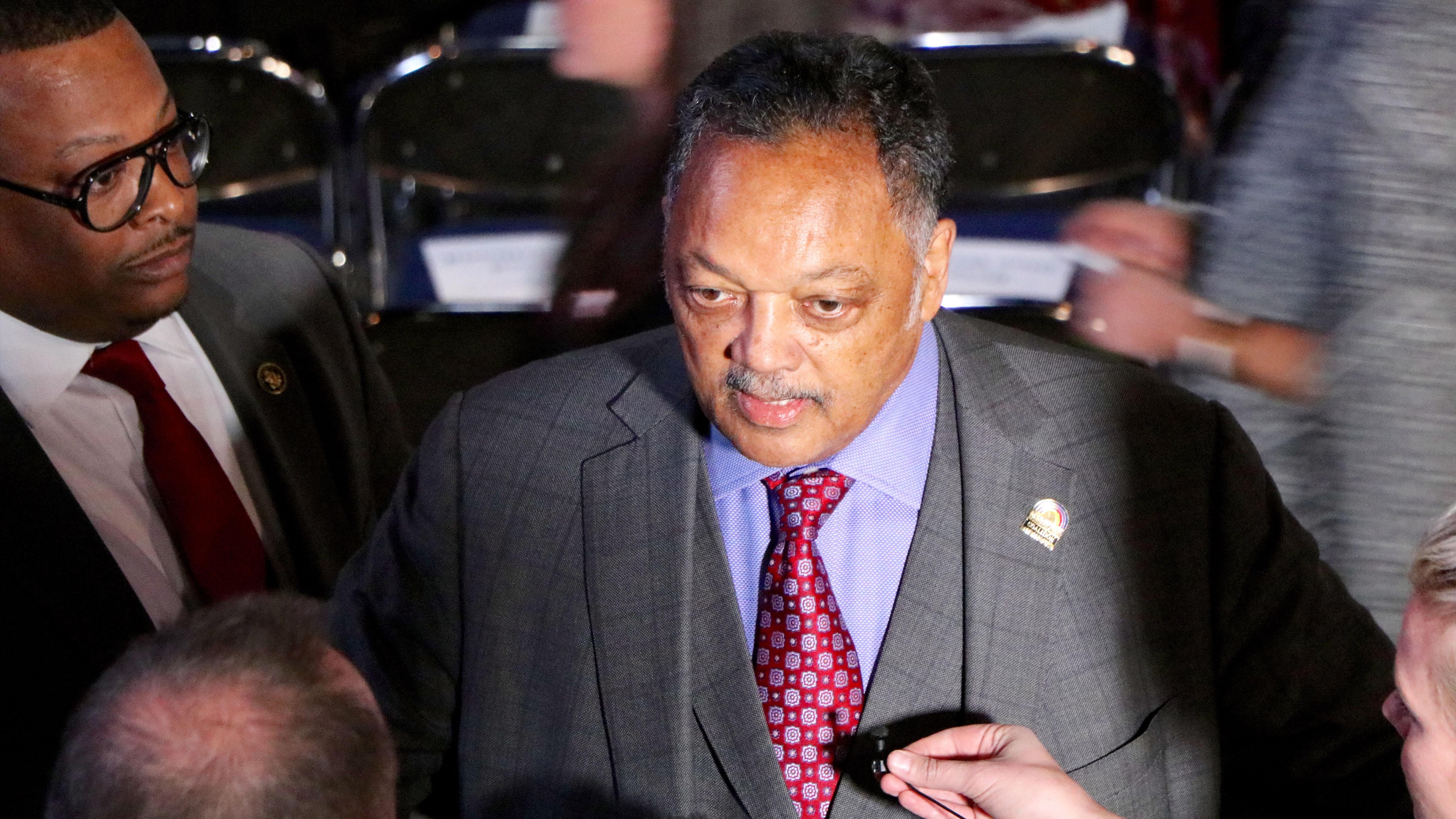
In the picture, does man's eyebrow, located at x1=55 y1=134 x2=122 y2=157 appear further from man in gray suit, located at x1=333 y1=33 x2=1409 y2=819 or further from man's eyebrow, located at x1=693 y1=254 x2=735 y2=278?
man's eyebrow, located at x1=693 y1=254 x2=735 y2=278

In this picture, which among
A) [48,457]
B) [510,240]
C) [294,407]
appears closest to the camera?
[48,457]

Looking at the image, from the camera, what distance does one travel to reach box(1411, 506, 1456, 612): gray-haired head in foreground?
1.11 m

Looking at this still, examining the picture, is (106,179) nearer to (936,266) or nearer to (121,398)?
(121,398)

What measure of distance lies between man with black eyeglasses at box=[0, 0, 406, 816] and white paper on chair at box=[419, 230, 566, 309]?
1.11 meters

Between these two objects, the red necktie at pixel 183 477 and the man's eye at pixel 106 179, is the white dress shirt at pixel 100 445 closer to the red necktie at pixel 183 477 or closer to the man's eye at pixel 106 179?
the red necktie at pixel 183 477

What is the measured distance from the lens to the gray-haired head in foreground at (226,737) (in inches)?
37.4

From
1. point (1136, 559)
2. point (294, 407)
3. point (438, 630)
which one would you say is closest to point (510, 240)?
point (294, 407)

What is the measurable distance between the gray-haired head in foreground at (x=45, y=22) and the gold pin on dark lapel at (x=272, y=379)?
19.0 inches

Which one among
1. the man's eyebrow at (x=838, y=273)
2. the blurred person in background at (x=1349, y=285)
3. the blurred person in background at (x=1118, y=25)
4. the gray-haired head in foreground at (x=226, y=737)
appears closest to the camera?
the gray-haired head in foreground at (x=226, y=737)

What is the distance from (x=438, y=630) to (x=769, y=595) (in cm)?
35

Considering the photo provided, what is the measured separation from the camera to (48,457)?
1643 mm

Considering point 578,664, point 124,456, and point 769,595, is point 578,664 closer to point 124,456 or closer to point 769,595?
point 769,595

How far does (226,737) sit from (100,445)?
2.85 ft

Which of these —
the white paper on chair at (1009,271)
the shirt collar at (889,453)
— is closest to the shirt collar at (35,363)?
the shirt collar at (889,453)
